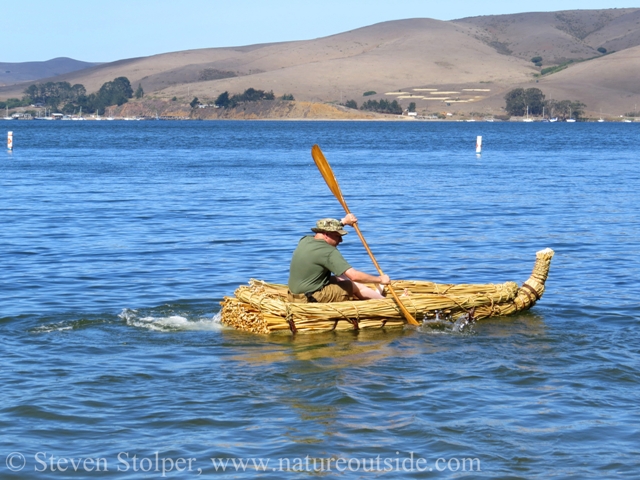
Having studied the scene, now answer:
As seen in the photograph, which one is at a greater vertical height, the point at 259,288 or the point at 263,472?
the point at 259,288

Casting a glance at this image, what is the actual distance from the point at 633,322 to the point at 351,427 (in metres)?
6.68

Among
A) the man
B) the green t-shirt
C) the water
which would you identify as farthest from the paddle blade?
the water

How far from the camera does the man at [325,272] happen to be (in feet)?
45.1

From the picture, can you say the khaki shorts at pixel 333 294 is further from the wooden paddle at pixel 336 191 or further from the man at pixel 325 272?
the wooden paddle at pixel 336 191

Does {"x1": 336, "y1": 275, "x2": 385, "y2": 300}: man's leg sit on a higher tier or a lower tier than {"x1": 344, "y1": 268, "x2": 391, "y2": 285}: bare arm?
lower

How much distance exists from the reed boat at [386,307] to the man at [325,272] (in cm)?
38

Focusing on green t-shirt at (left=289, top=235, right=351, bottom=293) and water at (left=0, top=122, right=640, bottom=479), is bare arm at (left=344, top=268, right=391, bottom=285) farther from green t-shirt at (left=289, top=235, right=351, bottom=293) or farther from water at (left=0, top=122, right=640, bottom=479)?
water at (left=0, top=122, right=640, bottom=479)

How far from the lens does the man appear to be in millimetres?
13734

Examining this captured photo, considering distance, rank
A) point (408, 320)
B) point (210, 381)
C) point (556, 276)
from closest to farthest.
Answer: point (210, 381), point (408, 320), point (556, 276)

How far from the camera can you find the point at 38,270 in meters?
19.3

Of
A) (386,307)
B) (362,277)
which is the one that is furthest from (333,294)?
(386,307)

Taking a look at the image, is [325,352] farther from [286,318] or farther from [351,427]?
[351,427]

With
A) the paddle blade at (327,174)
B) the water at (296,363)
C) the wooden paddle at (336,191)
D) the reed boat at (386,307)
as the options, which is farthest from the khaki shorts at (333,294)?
the paddle blade at (327,174)

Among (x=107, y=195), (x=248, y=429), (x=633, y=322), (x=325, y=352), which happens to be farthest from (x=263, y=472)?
(x=107, y=195)
